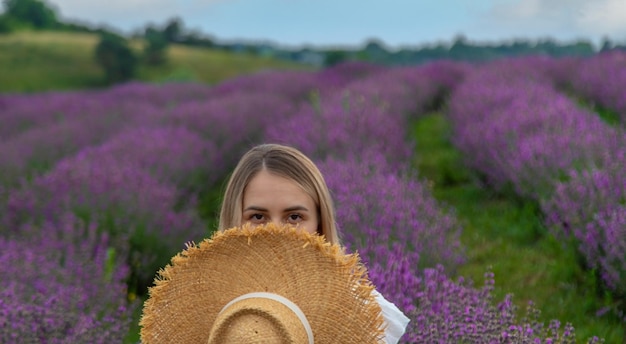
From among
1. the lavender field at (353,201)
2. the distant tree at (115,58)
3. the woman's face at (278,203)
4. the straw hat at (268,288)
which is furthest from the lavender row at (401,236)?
the distant tree at (115,58)

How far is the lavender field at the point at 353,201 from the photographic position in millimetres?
2893

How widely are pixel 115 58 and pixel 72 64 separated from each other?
348 cm

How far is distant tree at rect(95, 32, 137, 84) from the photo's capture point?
3962 centimetres

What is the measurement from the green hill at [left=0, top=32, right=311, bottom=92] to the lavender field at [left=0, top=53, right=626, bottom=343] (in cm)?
2885

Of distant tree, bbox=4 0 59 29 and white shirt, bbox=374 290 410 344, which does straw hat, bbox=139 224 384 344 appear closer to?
white shirt, bbox=374 290 410 344

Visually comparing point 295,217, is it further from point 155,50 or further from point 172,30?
point 172,30

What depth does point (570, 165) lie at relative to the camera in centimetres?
466

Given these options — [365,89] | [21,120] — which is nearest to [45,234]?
[365,89]

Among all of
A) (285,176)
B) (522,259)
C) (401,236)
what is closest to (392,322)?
(285,176)

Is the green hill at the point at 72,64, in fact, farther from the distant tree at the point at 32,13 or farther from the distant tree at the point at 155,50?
the distant tree at the point at 32,13

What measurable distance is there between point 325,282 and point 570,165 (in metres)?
3.54

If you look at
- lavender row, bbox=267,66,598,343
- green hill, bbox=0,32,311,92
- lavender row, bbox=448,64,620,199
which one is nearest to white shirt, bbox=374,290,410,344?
lavender row, bbox=267,66,598,343

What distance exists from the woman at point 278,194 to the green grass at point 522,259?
179 cm

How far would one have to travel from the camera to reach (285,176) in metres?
2.10
